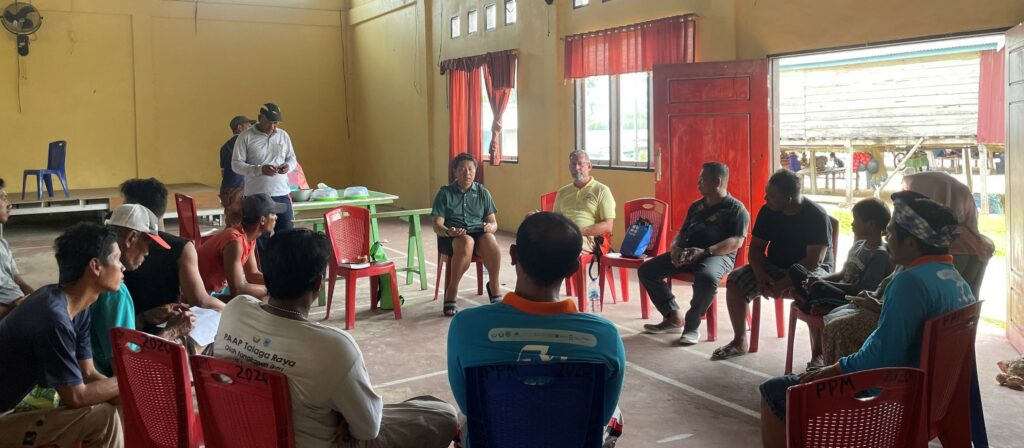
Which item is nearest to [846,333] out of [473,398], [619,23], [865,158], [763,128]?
[473,398]

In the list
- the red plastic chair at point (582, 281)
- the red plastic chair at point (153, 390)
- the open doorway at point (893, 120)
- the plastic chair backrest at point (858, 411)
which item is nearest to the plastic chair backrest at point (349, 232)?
the red plastic chair at point (582, 281)

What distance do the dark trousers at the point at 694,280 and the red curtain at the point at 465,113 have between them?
5267 millimetres

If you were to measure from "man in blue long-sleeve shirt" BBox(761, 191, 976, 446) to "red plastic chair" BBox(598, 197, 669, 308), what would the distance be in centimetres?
271

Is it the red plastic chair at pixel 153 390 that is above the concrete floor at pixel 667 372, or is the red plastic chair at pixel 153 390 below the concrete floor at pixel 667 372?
above

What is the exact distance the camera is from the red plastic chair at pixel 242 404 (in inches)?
77.0

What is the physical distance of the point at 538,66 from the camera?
351 inches

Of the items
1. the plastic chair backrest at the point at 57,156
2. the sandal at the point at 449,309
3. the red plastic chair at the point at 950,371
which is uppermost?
the plastic chair backrest at the point at 57,156

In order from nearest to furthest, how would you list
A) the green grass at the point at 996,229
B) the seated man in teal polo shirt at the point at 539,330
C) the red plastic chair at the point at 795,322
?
the seated man in teal polo shirt at the point at 539,330, the red plastic chair at the point at 795,322, the green grass at the point at 996,229

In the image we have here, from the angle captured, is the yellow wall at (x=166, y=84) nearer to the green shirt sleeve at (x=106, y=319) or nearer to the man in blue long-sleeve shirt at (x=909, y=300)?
the green shirt sleeve at (x=106, y=319)

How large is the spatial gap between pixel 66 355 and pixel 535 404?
1382mm

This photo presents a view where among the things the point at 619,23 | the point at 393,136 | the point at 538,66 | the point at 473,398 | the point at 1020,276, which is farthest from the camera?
the point at 393,136

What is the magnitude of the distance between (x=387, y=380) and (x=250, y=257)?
0.93 m

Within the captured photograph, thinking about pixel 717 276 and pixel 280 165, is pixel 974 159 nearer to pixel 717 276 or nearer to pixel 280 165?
pixel 717 276

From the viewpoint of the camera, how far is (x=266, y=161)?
244 inches
